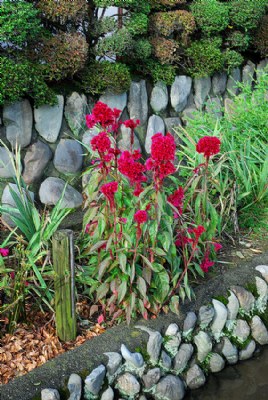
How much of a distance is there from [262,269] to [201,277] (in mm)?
468

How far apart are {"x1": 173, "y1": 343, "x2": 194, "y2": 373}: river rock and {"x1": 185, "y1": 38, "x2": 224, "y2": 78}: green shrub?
3.31 m

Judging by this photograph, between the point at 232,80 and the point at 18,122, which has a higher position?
the point at 232,80

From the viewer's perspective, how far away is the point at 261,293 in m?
4.08

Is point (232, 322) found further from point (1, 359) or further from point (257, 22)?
point (257, 22)

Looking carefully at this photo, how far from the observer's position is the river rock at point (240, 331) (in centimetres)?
390

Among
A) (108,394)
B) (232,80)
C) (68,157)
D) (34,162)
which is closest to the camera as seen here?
(108,394)

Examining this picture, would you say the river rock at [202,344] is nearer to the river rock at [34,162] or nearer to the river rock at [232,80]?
the river rock at [34,162]

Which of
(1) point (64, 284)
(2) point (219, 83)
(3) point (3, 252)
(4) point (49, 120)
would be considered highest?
(2) point (219, 83)

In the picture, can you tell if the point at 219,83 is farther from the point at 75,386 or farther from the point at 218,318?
the point at 75,386

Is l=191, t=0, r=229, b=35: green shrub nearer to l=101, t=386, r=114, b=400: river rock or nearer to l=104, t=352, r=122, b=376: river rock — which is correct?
l=104, t=352, r=122, b=376: river rock

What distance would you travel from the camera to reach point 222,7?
6145mm

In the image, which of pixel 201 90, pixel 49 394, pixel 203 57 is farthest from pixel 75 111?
pixel 49 394

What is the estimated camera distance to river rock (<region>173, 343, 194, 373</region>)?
3488mm

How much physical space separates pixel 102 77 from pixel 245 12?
2095 millimetres
